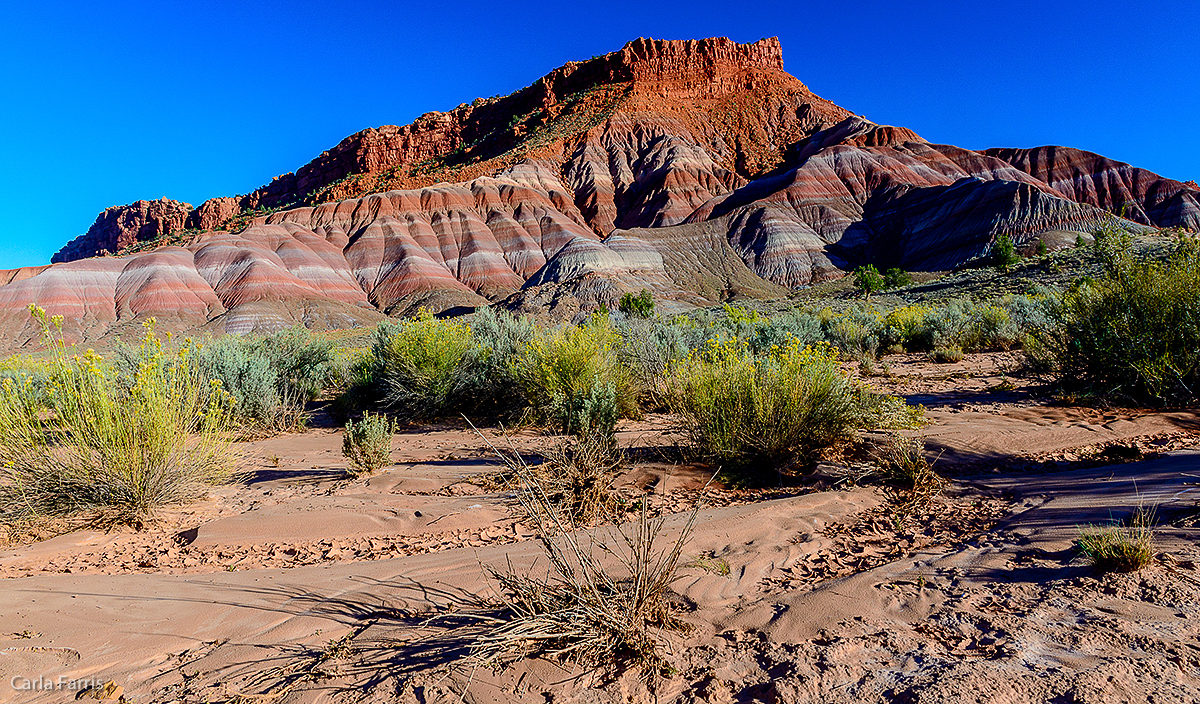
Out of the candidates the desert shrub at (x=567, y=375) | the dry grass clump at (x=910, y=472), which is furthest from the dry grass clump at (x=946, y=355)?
the dry grass clump at (x=910, y=472)

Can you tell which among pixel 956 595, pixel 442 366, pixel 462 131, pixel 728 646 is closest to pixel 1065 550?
pixel 956 595

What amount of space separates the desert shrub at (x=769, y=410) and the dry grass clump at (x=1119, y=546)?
2182mm

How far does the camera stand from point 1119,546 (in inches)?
108

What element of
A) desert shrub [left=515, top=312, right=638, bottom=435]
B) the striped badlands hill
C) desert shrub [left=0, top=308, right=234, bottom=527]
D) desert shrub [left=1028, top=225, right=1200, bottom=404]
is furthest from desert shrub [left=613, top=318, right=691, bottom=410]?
the striped badlands hill

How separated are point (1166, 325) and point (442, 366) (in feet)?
30.9

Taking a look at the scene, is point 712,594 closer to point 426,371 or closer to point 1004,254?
point 426,371

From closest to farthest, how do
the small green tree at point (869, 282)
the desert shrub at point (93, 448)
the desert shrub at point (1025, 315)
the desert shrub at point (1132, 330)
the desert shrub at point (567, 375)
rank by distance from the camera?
the desert shrub at point (93, 448)
the desert shrub at point (1132, 330)
the desert shrub at point (567, 375)
the desert shrub at point (1025, 315)
the small green tree at point (869, 282)

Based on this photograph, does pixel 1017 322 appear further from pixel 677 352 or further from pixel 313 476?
pixel 313 476

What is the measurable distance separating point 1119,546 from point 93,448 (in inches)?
265

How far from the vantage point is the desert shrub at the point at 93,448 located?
13.9 ft

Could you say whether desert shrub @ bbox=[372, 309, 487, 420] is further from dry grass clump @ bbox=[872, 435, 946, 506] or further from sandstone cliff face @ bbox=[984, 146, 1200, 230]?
sandstone cliff face @ bbox=[984, 146, 1200, 230]

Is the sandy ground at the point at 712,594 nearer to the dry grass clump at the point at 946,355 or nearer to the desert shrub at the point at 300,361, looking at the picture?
the desert shrub at the point at 300,361

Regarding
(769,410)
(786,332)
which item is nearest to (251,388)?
(769,410)

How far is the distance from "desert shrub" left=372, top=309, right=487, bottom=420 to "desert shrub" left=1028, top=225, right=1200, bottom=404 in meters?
8.38
